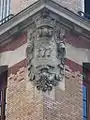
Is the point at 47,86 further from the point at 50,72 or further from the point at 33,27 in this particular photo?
the point at 33,27

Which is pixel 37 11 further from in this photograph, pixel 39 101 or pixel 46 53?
pixel 39 101

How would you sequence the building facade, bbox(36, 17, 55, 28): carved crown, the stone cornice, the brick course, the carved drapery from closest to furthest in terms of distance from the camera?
the brick course → the building facade → the carved drapery → bbox(36, 17, 55, 28): carved crown → the stone cornice

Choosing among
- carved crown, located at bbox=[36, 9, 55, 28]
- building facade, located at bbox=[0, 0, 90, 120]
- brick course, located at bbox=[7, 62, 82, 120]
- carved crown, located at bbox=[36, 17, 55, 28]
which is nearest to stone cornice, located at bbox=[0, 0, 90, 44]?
building facade, located at bbox=[0, 0, 90, 120]

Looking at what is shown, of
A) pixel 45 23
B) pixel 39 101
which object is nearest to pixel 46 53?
pixel 45 23

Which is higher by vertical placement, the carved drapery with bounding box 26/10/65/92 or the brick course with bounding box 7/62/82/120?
the carved drapery with bounding box 26/10/65/92

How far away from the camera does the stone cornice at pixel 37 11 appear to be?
2502 cm

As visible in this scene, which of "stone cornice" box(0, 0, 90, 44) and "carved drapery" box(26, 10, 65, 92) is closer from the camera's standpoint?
"carved drapery" box(26, 10, 65, 92)

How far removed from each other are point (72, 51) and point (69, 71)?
2.36ft

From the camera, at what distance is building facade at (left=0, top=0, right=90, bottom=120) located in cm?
2405

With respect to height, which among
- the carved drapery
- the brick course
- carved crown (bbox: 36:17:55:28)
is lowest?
the brick course

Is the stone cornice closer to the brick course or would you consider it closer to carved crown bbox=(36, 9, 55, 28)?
carved crown bbox=(36, 9, 55, 28)

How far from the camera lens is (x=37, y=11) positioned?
25.0m

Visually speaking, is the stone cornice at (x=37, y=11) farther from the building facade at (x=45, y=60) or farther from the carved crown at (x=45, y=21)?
the carved crown at (x=45, y=21)

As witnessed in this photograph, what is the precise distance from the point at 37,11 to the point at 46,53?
1272 millimetres
